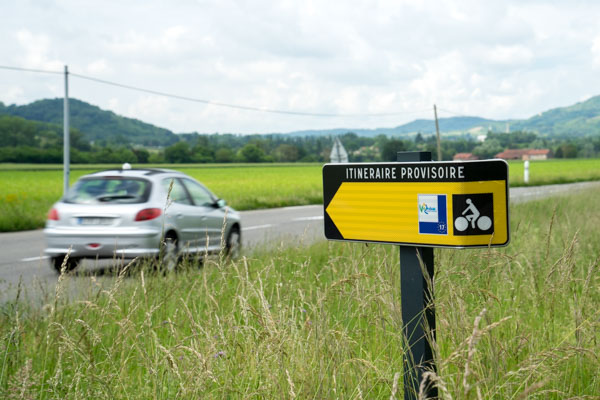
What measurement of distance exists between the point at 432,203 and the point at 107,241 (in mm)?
7387

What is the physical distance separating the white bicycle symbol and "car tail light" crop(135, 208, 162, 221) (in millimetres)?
7269

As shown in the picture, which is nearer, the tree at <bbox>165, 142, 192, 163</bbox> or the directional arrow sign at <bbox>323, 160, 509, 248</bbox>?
the directional arrow sign at <bbox>323, 160, 509, 248</bbox>

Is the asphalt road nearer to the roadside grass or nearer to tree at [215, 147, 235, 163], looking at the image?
the roadside grass

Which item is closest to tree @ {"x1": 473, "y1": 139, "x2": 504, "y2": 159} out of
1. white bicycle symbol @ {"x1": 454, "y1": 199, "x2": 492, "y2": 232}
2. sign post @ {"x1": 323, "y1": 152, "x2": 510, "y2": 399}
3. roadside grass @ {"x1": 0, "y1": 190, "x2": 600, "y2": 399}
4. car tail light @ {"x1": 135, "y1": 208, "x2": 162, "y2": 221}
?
car tail light @ {"x1": 135, "y1": 208, "x2": 162, "y2": 221}

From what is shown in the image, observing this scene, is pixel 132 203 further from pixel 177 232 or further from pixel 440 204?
pixel 440 204

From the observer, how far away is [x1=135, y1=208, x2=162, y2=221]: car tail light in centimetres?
884

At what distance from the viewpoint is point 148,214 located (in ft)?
29.2

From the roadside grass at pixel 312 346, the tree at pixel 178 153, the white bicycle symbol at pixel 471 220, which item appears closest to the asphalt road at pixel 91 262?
the roadside grass at pixel 312 346

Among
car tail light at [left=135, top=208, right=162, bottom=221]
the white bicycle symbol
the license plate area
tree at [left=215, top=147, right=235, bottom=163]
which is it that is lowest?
the license plate area

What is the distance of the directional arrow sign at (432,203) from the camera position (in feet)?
6.94

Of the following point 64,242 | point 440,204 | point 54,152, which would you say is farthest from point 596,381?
point 54,152

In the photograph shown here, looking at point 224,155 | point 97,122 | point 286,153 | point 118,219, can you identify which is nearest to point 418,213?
point 118,219

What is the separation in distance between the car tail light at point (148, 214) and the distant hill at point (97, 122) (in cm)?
6639

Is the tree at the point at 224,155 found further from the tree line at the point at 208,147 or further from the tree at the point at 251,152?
the tree at the point at 251,152
